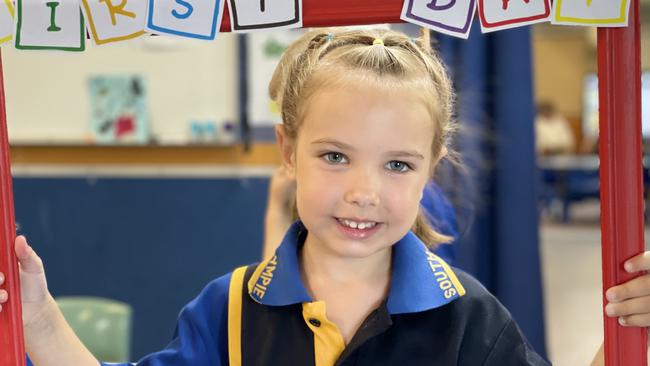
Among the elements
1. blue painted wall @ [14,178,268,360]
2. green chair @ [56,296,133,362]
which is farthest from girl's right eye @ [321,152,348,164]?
blue painted wall @ [14,178,268,360]

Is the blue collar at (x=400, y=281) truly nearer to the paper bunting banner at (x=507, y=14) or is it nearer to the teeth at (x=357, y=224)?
the teeth at (x=357, y=224)

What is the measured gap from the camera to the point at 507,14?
0.85 m

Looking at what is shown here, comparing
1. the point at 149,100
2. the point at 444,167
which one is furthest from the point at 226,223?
the point at 444,167

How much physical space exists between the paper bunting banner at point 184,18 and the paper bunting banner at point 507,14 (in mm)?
281

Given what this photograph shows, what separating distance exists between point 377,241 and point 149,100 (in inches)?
108

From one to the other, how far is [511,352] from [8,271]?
63 centimetres

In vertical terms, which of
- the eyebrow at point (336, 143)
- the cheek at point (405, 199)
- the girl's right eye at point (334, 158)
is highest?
the eyebrow at point (336, 143)

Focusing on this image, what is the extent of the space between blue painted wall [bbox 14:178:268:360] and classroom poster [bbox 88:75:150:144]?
0.68 feet

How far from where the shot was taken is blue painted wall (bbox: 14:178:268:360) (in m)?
3.61

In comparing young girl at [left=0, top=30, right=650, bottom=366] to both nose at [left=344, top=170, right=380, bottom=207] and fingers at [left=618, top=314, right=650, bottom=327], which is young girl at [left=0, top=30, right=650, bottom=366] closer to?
nose at [left=344, top=170, right=380, bottom=207]

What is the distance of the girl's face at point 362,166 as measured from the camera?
100 centimetres

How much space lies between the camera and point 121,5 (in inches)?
35.2

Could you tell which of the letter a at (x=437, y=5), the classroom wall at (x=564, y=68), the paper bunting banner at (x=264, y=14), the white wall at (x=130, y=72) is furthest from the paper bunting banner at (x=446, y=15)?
the classroom wall at (x=564, y=68)

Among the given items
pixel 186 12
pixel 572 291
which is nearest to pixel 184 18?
pixel 186 12
